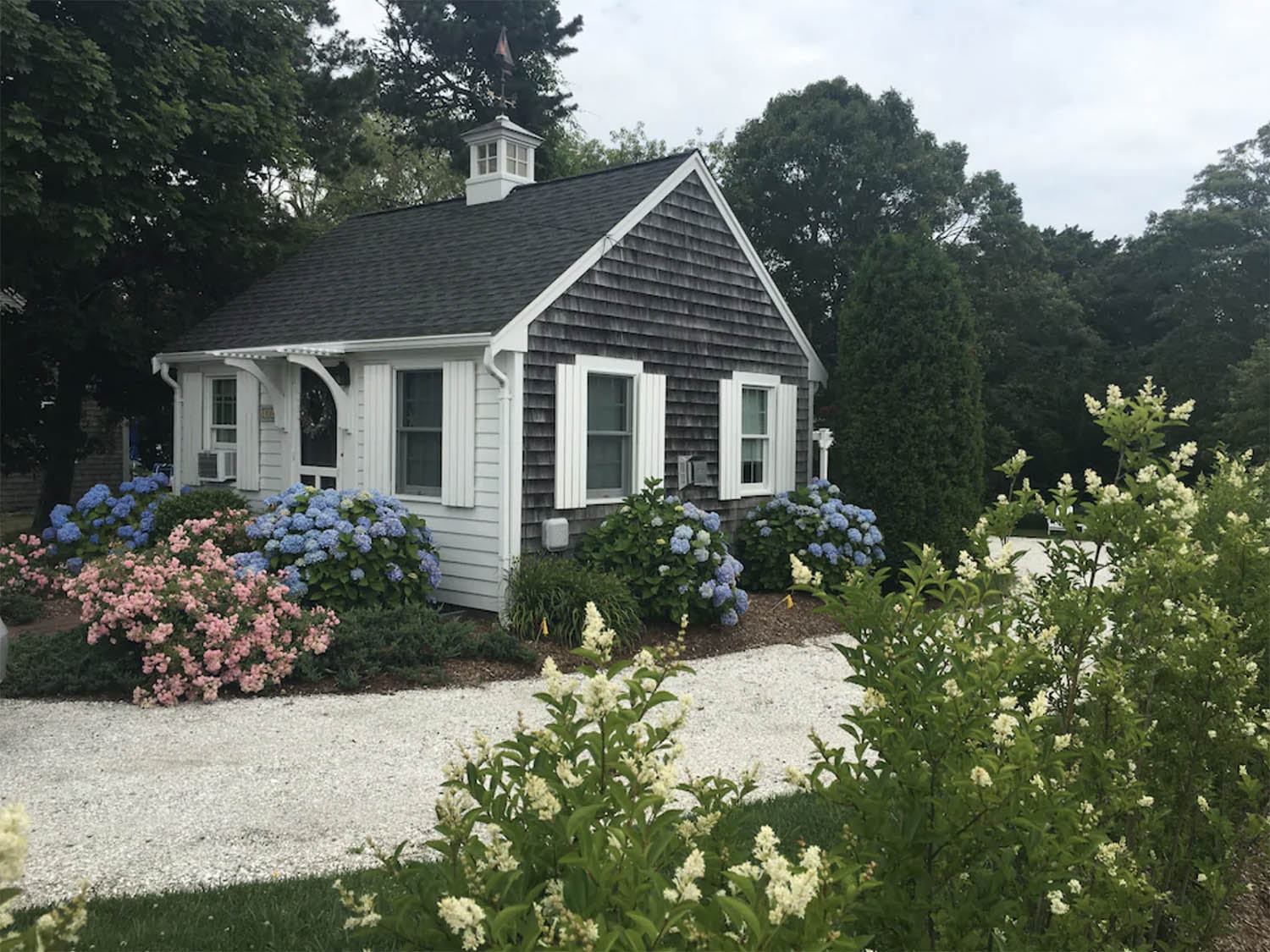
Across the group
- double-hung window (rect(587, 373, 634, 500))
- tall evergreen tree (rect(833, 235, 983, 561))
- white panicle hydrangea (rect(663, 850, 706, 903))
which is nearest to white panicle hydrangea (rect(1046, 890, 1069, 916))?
white panicle hydrangea (rect(663, 850, 706, 903))

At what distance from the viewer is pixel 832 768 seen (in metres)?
2.43

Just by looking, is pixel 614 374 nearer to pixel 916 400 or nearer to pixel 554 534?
pixel 554 534

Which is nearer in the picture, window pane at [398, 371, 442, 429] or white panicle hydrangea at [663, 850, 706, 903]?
white panicle hydrangea at [663, 850, 706, 903]

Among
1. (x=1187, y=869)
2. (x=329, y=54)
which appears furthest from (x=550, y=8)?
(x=1187, y=869)

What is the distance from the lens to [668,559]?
9172 millimetres

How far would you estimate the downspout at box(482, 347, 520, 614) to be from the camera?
9164mm

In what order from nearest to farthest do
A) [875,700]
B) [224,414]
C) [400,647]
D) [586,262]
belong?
[875,700] < [400,647] < [586,262] < [224,414]

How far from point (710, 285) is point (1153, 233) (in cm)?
2034

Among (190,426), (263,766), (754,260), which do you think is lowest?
(263,766)

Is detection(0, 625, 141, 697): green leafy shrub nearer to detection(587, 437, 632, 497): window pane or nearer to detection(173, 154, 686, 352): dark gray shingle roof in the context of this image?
detection(173, 154, 686, 352): dark gray shingle roof

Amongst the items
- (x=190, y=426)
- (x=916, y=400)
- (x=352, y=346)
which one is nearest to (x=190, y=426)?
(x=190, y=426)

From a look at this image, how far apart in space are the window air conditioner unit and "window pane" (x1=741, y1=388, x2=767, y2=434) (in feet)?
20.1

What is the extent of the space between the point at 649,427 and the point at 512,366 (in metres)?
2.00

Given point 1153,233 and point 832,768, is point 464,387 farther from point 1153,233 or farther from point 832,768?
point 1153,233
